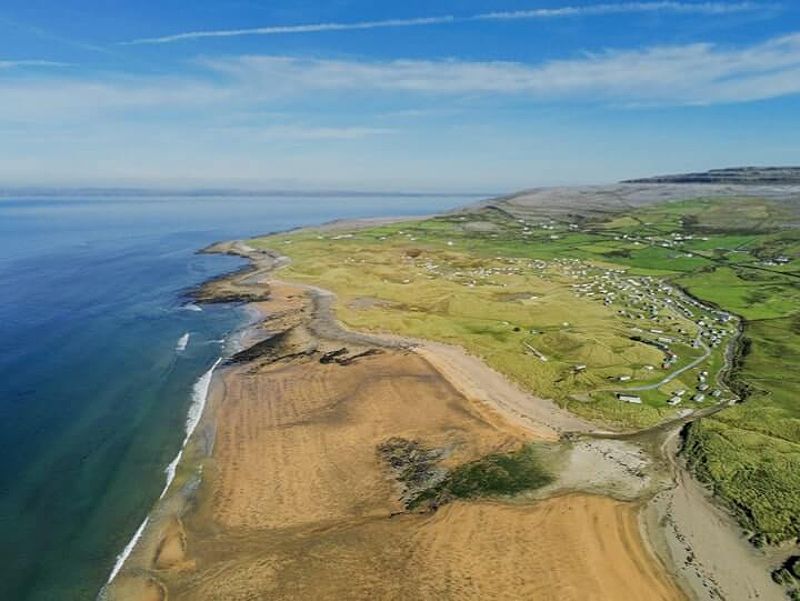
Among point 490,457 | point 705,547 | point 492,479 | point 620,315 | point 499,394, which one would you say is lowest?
point 705,547

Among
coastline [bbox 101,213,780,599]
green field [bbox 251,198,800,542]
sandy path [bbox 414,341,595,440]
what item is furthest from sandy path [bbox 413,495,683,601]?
sandy path [bbox 414,341,595,440]

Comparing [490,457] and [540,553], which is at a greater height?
[490,457]

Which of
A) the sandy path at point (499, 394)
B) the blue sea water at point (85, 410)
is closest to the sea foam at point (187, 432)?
the blue sea water at point (85, 410)

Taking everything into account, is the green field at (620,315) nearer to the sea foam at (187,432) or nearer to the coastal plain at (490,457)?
the coastal plain at (490,457)

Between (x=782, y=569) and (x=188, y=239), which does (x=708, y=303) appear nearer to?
(x=782, y=569)

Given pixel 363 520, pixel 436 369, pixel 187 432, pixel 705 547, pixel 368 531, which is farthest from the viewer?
pixel 436 369

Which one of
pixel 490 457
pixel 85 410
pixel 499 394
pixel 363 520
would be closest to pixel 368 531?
pixel 363 520

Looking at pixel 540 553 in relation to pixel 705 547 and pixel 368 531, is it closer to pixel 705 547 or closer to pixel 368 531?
pixel 705 547
